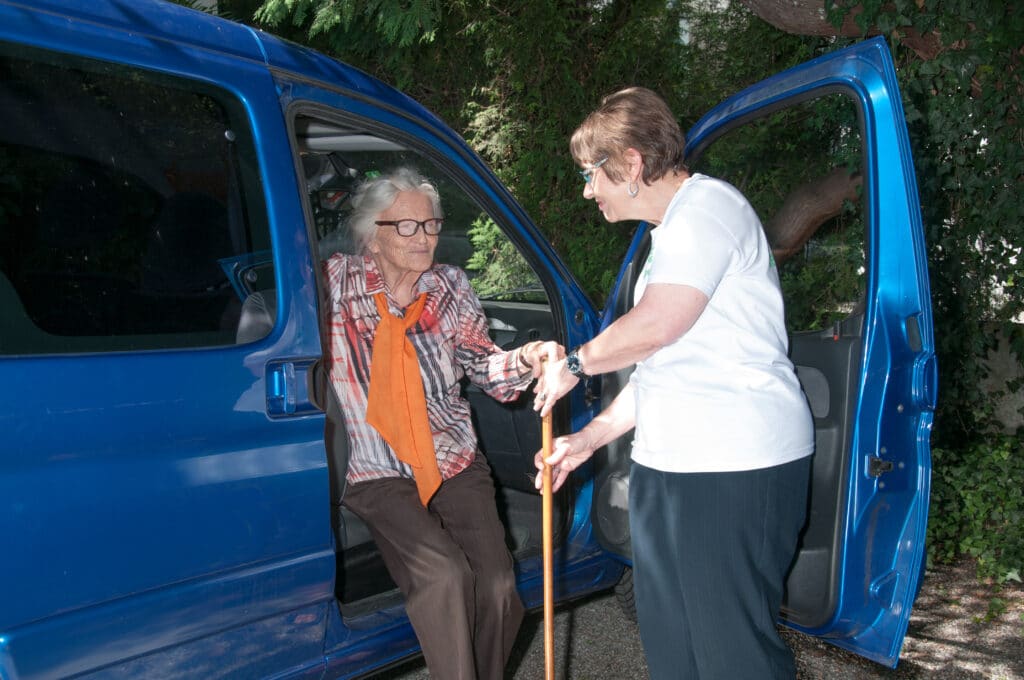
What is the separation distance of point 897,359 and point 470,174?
4.45 feet

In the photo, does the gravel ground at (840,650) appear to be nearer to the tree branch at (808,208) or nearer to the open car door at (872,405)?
the open car door at (872,405)

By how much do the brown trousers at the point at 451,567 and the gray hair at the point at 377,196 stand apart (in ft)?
2.68

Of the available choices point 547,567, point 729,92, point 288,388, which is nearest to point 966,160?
point 729,92

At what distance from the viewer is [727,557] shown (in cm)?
207

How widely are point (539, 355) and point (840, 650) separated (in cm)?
184

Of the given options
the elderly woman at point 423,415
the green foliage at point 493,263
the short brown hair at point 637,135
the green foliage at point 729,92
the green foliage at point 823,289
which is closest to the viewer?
the short brown hair at point 637,135

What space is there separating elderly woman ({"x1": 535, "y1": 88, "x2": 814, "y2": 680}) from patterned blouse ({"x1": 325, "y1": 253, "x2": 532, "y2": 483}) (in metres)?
0.89

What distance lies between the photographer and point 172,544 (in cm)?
206

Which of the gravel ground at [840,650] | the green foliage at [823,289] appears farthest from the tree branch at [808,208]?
the gravel ground at [840,650]

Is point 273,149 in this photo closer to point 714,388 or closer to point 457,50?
point 714,388

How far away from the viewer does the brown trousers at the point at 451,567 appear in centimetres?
260

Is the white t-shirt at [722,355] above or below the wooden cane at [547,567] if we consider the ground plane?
above

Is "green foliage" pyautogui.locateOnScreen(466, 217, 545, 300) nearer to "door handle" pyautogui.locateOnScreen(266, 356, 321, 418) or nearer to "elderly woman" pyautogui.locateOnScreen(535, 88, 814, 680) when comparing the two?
"door handle" pyautogui.locateOnScreen(266, 356, 321, 418)

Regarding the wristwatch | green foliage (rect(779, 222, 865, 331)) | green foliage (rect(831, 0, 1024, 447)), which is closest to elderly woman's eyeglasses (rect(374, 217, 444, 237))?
the wristwatch
